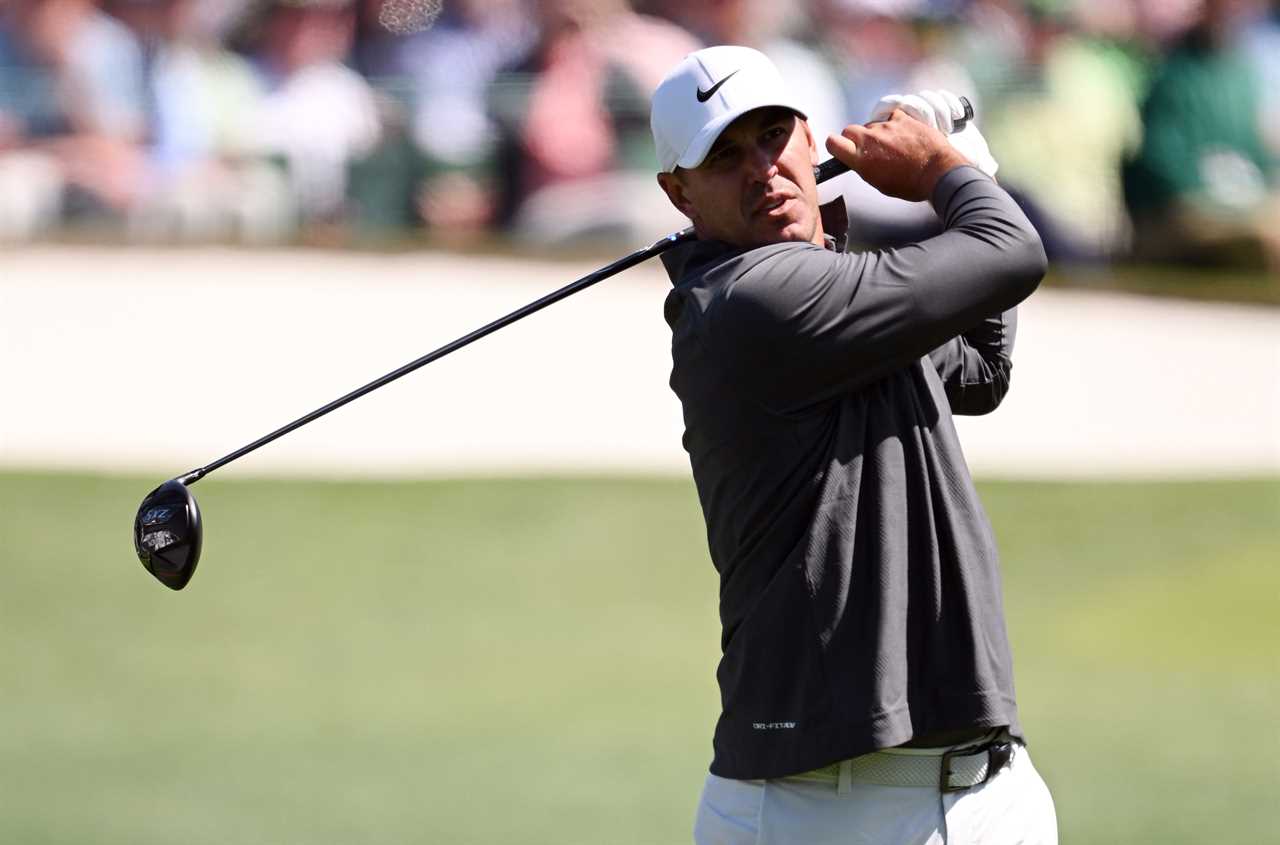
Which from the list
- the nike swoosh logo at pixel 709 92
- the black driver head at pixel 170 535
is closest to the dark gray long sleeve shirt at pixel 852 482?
the nike swoosh logo at pixel 709 92

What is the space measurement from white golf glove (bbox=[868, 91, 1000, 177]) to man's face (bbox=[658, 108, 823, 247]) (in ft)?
0.53

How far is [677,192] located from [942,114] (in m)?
0.42

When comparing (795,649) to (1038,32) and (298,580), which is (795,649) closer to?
(298,580)

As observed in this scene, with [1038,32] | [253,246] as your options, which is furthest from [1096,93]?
[253,246]

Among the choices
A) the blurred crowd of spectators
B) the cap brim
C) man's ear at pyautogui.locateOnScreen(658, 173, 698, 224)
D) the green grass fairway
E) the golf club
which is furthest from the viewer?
the blurred crowd of spectators

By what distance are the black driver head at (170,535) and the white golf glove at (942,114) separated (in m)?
1.27

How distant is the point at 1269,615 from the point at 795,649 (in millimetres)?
6304

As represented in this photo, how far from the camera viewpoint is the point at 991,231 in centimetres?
280

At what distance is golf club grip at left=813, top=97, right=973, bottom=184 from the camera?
310 cm

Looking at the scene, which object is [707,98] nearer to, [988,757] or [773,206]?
[773,206]

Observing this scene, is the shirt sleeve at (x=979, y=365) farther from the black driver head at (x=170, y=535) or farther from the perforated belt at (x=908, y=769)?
the black driver head at (x=170, y=535)

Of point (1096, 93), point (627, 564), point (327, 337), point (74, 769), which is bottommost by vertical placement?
point (74, 769)

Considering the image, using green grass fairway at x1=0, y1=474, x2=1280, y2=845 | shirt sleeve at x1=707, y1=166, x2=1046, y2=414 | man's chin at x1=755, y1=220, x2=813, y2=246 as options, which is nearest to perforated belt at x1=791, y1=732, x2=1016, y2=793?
shirt sleeve at x1=707, y1=166, x2=1046, y2=414

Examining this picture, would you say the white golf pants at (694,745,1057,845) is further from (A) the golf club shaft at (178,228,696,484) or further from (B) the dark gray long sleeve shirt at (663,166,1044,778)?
(A) the golf club shaft at (178,228,696,484)
